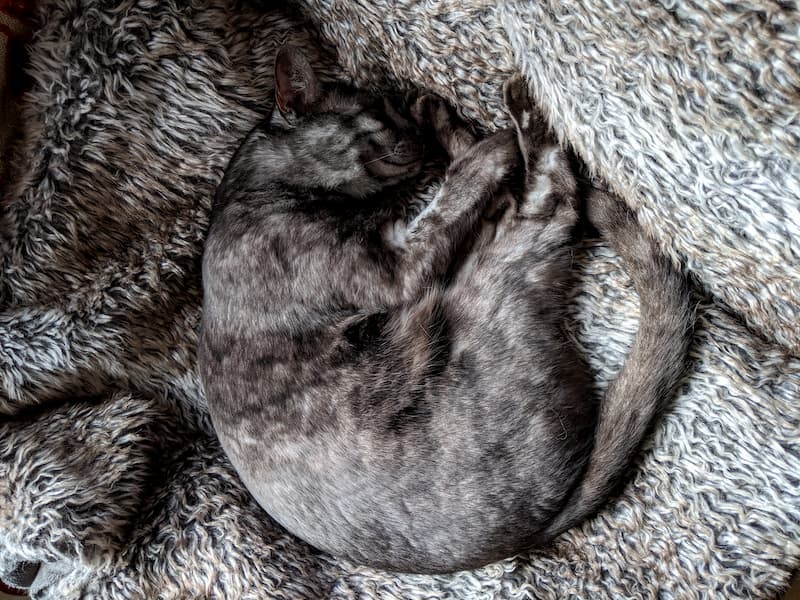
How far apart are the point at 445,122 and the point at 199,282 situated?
65 centimetres

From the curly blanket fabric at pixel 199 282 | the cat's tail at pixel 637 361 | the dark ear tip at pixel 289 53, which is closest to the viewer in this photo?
the curly blanket fabric at pixel 199 282

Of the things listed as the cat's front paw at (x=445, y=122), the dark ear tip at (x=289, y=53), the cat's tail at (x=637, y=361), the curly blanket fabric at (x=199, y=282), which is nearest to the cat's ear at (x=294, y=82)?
the dark ear tip at (x=289, y=53)

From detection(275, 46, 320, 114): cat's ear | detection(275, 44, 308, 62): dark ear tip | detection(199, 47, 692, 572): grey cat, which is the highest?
detection(275, 44, 308, 62): dark ear tip

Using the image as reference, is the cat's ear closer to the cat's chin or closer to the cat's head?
the cat's head

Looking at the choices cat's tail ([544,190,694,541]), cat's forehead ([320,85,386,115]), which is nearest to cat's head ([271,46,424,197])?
cat's forehead ([320,85,386,115])

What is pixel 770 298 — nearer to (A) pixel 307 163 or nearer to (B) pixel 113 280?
(A) pixel 307 163

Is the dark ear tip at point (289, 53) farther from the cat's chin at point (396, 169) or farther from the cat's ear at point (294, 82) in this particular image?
the cat's chin at point (396, 169)

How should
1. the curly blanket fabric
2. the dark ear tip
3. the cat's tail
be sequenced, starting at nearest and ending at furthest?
1. the curly blanket fabric
2. the cat's tail
3. the dark ear tip

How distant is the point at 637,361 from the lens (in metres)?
1.14

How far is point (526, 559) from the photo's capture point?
1309mm

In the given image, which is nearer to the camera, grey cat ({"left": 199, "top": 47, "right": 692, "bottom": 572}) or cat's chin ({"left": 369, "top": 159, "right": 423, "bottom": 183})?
grey cat ({"left": 199, "top": 47, "right": 692, "bottom": 572})

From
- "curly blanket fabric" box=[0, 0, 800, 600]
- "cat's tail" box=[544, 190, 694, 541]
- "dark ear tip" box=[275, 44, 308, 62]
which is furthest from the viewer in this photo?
"dark ear tip" box=[275, 44, 308, 62]

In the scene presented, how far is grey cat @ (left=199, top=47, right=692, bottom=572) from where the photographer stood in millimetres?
1155

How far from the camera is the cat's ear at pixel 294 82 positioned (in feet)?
4.56
